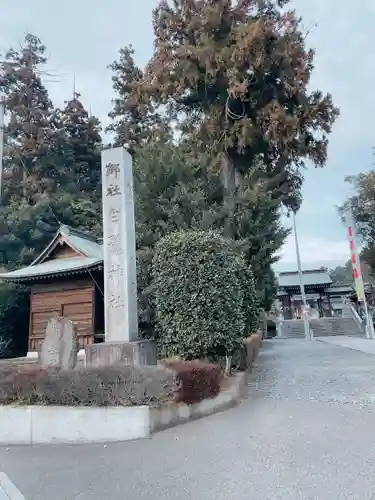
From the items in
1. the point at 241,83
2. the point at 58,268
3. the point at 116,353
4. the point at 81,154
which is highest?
the point at 81,154

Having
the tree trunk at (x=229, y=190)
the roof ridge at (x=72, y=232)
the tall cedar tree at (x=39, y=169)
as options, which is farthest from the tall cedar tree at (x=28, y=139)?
the tree trunk at (x=229, y=190)

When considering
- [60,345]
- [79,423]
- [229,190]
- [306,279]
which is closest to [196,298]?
[60,345]

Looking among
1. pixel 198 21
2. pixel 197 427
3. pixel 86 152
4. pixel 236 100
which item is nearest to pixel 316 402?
pixel 197 427

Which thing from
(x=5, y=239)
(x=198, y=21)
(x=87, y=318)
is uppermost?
(x=198, y=21)

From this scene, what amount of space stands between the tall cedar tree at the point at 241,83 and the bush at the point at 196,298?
23.3ft

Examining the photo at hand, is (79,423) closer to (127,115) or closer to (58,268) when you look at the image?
(58,268)

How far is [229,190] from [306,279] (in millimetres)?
25266

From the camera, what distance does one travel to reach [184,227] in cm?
1221

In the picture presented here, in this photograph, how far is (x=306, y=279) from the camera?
38.7 m

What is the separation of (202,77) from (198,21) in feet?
6.87

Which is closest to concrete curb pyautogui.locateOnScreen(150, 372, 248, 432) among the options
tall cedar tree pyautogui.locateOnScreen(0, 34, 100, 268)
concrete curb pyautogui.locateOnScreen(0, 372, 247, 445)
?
concrete curb pyautogui.locateOnScreen(0, 372, 247, 445)

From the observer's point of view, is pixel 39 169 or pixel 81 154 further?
pixel 81 154

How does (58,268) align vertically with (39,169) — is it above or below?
below

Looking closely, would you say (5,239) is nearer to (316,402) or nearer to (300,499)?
(316,402)
